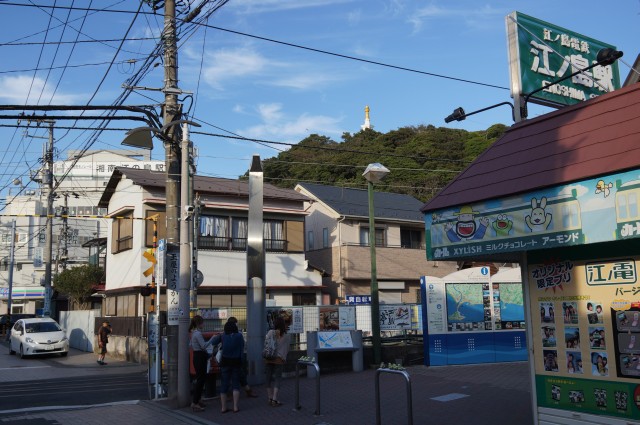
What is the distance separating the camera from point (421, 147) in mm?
56719

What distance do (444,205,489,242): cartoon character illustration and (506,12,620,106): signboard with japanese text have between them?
4939mm

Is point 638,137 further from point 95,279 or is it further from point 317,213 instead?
point 95,279

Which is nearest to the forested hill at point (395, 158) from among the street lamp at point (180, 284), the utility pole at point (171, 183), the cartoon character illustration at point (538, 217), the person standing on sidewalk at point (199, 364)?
the utility pole at point (171, 183)

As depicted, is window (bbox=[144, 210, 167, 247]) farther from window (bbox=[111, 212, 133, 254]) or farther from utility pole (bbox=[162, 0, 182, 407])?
utility pole (bbox=[162, 0, 182, 407])

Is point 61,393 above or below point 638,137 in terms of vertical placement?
below

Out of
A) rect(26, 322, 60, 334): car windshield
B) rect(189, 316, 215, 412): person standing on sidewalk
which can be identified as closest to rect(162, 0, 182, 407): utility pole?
rect(189, 316, 215, 412): person standing on sidewalk

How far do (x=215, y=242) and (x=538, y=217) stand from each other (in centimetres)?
2250

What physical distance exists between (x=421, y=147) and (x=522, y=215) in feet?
164

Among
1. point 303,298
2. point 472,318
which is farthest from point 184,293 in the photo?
A: point 303,298

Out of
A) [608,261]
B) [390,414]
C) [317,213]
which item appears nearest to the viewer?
[608,261]

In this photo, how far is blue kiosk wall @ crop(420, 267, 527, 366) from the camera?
1692 centimetres

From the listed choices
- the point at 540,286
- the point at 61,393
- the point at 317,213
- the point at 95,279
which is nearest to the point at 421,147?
the point at 317,213

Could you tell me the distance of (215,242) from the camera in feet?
93.4

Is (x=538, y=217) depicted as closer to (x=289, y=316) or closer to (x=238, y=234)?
(x=289, y=316)
